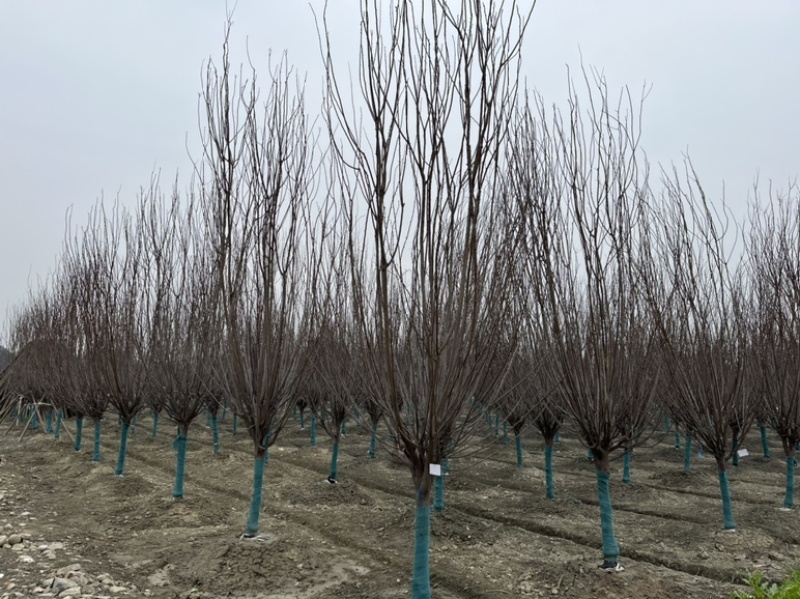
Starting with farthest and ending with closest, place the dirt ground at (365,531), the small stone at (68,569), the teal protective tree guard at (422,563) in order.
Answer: the dirt ground at (365,531) → the small stone at (68,569) → the teal protective tree guard at (422,563)

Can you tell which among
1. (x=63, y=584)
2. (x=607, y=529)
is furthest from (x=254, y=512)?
(x=607, y=529)

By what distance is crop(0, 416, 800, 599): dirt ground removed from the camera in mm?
5109

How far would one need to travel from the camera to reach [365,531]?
22.8 ft

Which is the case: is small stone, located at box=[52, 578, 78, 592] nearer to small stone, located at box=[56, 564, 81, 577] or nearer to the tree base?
small stone, located at box=[56, 564, 81, 577]

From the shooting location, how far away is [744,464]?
12.9 metres

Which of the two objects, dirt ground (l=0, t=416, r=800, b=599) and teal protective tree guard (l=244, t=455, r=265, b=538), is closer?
dirt ground (l=0, t=416, r=800, b=599)

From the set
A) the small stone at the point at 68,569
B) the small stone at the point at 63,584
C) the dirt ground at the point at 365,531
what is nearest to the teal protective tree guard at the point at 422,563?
the dirt ground at the point at 365,531

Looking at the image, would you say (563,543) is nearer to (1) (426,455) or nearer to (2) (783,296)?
(1) (426,455)

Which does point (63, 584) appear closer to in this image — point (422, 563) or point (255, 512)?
point (255, 512)

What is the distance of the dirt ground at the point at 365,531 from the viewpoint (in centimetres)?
511

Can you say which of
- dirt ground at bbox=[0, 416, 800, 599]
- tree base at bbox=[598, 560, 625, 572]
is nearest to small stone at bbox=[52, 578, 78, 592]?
dirt ground at bbox=[0, 416, 800, 599]

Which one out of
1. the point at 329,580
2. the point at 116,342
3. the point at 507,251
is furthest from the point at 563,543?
the point at 116,342

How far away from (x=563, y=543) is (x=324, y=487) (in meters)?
3.57

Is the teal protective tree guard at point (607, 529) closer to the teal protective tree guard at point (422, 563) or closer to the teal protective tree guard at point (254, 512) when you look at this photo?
the teal protective tree guard at point (422, 563)
